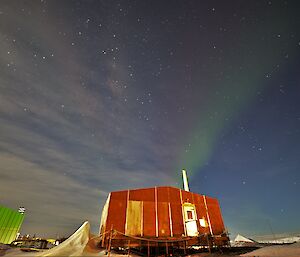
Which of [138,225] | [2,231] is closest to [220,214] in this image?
[138,225]

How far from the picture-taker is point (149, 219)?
1900 centimetres

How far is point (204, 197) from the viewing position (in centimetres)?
2344

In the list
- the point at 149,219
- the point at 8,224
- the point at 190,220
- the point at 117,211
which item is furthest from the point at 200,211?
the point at 8,224

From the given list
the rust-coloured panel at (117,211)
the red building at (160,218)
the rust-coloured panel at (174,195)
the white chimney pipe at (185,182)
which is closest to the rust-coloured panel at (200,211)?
the red building at (160,218)

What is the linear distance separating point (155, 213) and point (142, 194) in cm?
237

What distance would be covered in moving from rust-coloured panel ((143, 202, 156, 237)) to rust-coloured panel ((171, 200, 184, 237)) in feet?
7.02

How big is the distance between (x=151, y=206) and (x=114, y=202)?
3.94 metres

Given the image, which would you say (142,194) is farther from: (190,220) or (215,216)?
(215,216)

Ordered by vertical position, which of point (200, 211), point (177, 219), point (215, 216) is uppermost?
point (200, 211)

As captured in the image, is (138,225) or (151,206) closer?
(138,225)

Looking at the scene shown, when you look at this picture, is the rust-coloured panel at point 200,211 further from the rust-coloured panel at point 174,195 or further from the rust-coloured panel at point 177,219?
the rust-coloured panel at point 174,195

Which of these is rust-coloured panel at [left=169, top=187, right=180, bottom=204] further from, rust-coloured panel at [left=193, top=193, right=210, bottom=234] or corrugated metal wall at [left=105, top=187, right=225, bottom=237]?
rust-coloured panel at [left=193, top=193, right=210, bottom=234]

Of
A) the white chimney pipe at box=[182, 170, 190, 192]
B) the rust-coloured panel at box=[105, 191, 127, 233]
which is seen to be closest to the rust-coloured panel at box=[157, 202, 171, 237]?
the rust-coloured panel at box=[105, 191, 127, 233]

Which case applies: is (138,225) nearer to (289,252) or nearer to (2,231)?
(289,252)
